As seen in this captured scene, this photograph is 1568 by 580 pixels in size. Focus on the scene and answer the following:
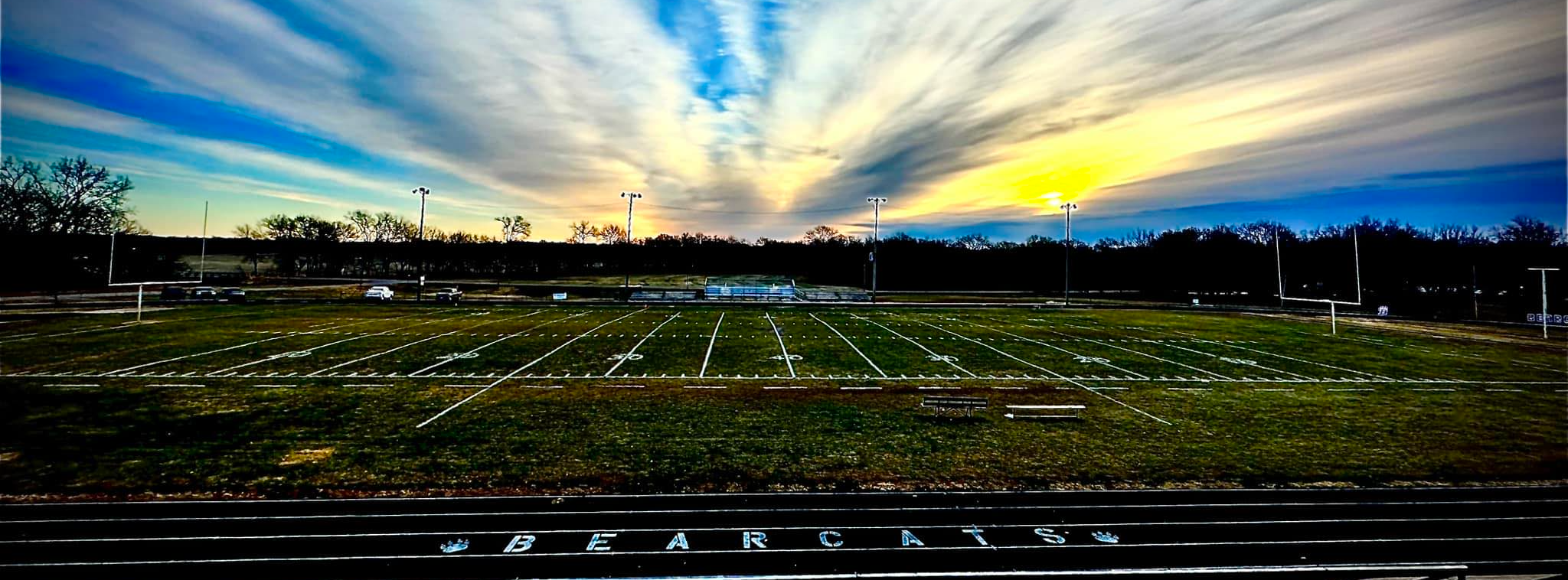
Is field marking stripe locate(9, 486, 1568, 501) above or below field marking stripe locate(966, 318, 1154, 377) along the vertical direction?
below

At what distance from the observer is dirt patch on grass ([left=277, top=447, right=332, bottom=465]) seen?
11.4 meters

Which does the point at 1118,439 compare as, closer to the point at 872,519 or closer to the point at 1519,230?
the point at 872,519

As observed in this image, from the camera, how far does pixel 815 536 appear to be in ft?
28.8

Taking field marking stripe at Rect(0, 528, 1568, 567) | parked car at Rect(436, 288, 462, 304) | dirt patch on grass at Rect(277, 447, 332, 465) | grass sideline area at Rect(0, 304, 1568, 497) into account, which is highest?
parked car at Rect(436, 288, 462, 304)

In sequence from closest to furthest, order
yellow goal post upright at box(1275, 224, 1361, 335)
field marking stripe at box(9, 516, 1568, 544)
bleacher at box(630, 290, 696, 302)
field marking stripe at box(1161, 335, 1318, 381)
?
field marking stripe at box(9, 516, 1568, 544) → field marking stripe at box(1161, 335, 1318, 381) → yellow goal post upright at box(1275, 224, 1361, 335) → bleacher at box(630, 290, 696, 302)

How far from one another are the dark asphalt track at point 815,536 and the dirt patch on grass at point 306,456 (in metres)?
2.02

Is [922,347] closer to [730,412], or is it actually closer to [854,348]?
[854,348]

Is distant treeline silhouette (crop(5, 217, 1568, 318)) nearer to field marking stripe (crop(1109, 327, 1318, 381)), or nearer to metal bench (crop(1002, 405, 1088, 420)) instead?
field marking stripe (crop(1109, 327, 1318, 381))

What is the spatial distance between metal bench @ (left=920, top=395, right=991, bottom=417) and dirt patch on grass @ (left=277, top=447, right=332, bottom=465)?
44.0ft

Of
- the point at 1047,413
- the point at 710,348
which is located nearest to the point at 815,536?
the point at 1047,413

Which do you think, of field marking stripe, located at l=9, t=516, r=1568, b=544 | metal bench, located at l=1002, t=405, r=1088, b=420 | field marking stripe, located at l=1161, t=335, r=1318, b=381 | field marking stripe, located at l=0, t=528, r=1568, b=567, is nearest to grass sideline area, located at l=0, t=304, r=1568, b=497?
field marking stripe, located at l=1161, t=335, r=1318, b=381

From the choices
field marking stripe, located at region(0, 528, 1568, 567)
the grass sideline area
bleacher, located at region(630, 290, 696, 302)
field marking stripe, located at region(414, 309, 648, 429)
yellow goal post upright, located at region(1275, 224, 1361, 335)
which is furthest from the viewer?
bleacher, located at region(630, 290, 696, 302)

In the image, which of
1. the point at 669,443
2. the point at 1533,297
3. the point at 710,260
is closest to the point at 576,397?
the point at 669,443

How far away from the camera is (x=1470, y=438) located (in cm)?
1361
